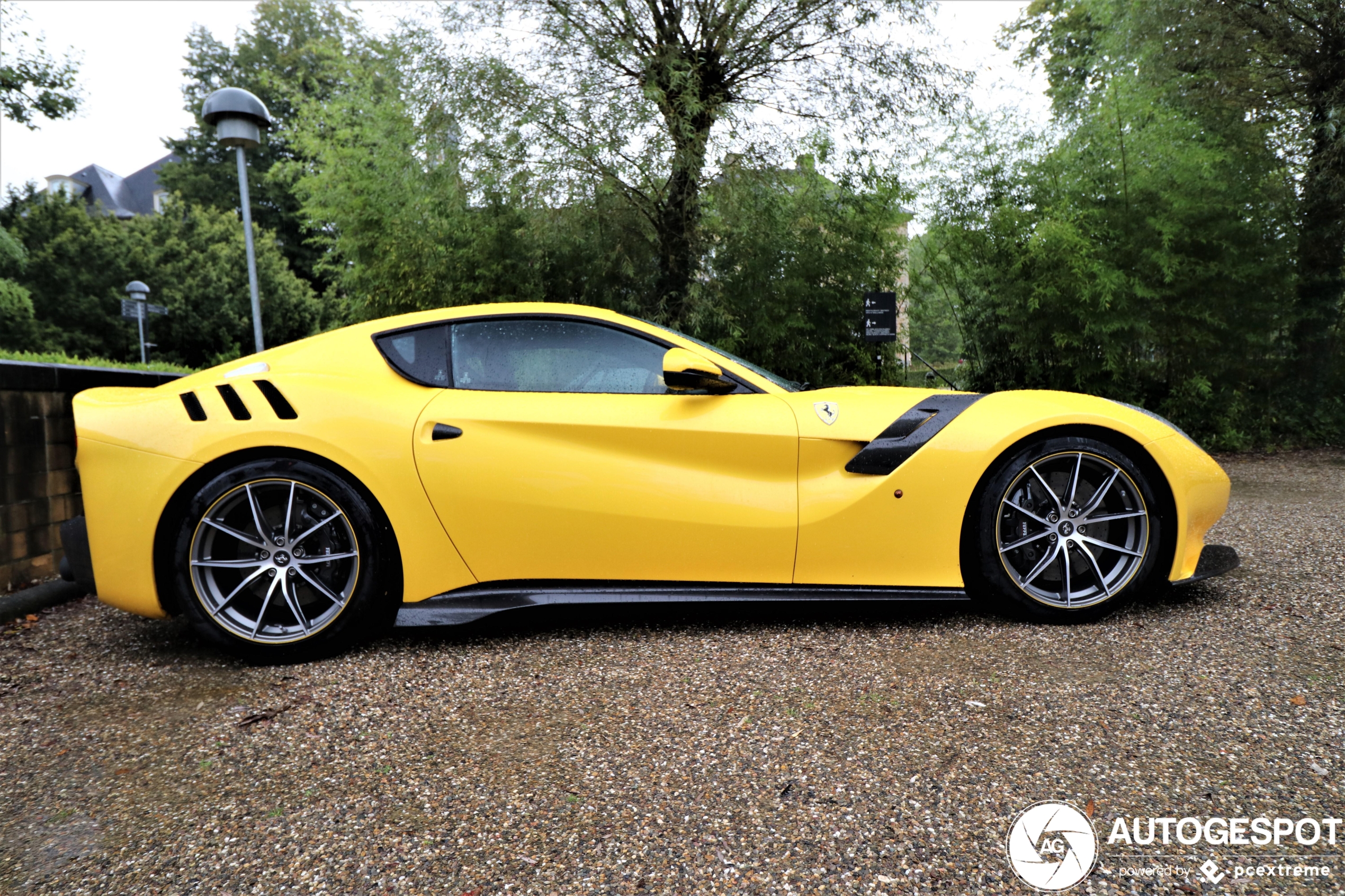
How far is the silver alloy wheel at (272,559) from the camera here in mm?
2262

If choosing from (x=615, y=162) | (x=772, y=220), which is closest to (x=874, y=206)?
(x=772, y=220)

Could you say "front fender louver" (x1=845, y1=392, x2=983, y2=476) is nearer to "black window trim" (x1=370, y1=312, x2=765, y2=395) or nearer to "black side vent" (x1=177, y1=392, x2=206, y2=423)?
"black window trim" (x1=370, y1=312, x2=765, y2=395)

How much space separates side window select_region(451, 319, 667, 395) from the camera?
8.05 ft

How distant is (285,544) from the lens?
2.28 metres

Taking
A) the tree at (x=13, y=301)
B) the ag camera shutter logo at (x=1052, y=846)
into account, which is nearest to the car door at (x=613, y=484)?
the ag camera shutter logo at (x=1052, y=846)

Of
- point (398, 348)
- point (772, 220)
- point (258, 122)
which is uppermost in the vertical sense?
point (258, 122)

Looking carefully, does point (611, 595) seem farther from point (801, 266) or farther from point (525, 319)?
point (801, 266)

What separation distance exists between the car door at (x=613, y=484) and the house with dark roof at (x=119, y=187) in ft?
152

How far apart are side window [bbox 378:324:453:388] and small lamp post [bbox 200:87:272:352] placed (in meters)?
3.33

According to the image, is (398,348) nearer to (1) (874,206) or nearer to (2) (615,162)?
(2) (615,162)

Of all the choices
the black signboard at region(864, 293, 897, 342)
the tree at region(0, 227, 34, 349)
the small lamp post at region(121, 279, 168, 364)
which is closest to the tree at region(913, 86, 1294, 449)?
the black signboard at region(864, 293, 897, 342)

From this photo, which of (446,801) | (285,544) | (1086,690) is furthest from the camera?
(285,544)

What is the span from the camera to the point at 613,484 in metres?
2.33

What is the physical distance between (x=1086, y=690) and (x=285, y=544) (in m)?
2.29
